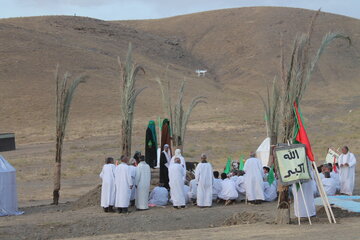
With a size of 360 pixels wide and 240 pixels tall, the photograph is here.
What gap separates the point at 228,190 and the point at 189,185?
4.18 feet

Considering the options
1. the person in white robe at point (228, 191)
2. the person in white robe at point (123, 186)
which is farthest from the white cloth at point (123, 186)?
the person in white robe at point (228, 191)

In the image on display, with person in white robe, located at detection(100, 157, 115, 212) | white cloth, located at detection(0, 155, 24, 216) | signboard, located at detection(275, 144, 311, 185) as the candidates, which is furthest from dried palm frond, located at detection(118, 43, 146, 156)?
signboard, located at detection(275, 144, 311, 185)

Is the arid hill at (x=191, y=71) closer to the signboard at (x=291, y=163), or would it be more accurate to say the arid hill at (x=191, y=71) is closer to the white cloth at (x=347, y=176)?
the white cloth at (x=347, y=176)

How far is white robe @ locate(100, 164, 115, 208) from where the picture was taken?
589 inches

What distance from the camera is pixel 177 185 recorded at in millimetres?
15344

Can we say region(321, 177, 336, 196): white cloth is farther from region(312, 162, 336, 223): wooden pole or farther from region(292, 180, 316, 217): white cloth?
region(292, 180, 316, 217): white cloth

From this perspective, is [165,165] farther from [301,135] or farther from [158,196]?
[301,135]

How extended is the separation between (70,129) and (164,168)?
99.2 feet

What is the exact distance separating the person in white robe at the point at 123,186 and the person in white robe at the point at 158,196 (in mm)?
1050

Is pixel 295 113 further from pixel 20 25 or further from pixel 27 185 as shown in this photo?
pixel 20 25

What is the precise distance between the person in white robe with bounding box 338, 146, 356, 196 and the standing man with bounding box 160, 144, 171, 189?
4453 mm

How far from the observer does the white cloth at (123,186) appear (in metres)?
14.9

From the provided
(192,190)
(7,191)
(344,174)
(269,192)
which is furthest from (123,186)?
(344,174)

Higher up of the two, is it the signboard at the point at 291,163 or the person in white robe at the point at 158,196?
the signboard at the point at 291,163
